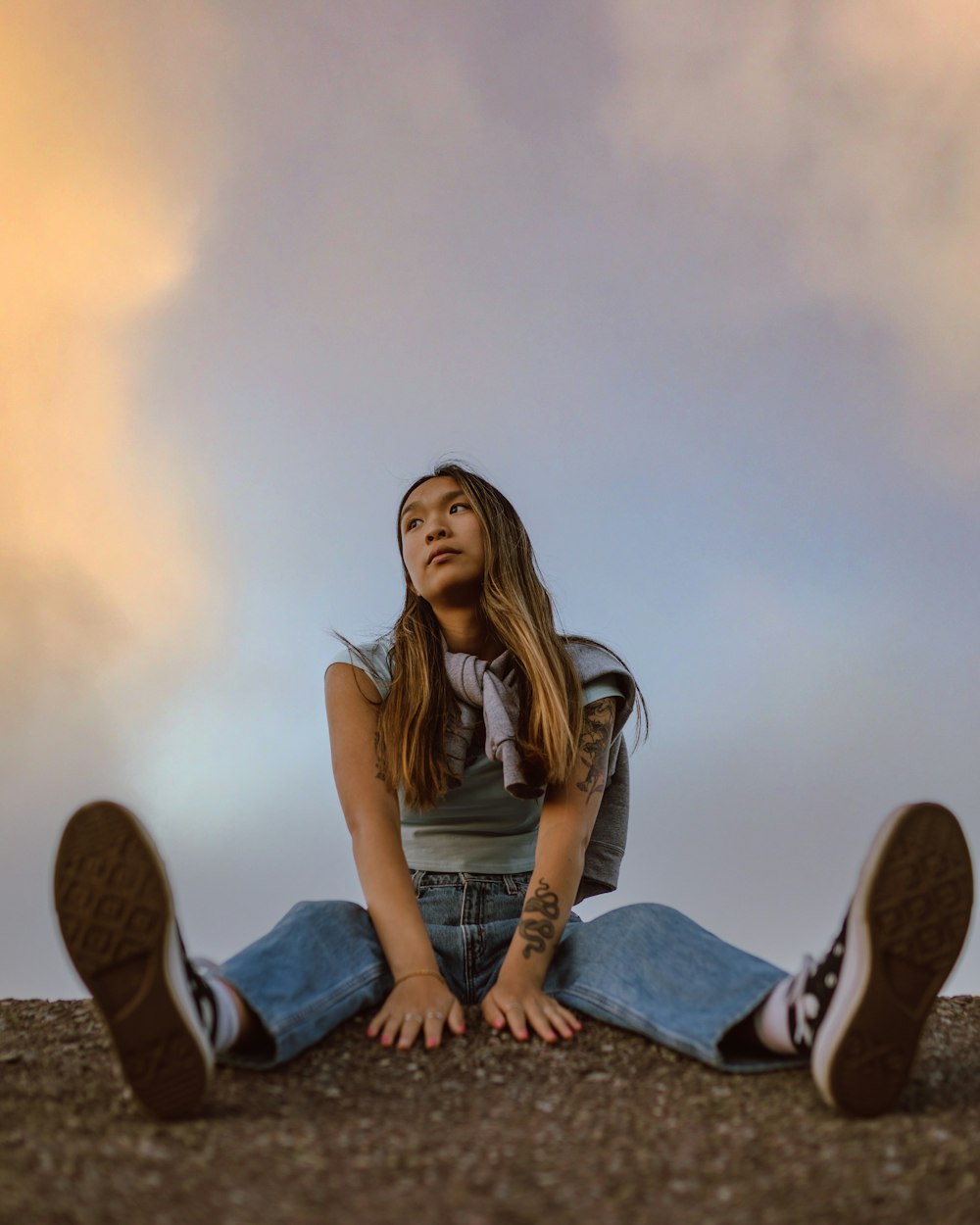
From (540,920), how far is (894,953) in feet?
3.43

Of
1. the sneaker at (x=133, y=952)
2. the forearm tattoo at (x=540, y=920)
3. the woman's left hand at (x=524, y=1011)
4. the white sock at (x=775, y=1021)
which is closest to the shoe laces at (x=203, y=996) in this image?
the sneaker at (x=133, y=952)

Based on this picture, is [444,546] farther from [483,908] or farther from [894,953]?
[894,953]

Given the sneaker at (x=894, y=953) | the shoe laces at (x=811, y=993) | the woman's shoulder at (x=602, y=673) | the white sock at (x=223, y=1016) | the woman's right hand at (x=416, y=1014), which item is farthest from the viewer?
the woman's shoulder at (x=602, y=673)

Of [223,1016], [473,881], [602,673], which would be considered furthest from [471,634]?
[223,1016]

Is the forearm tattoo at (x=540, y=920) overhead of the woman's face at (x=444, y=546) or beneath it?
beneath

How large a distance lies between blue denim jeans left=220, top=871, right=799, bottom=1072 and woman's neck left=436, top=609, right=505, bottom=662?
777mm

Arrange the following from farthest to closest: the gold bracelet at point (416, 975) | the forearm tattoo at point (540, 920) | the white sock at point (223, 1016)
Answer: the forearm tattoo at point (540, 920), the gold bracelet at point (416, 975), the white sock at point (223, 1016)

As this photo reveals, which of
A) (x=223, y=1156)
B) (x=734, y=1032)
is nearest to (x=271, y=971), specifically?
(x=223, y=1156)

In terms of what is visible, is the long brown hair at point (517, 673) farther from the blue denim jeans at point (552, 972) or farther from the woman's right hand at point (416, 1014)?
the woman's right hand at point (416, 1014)

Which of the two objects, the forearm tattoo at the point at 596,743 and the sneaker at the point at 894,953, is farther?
the forearm tattoo at the point at 596,743

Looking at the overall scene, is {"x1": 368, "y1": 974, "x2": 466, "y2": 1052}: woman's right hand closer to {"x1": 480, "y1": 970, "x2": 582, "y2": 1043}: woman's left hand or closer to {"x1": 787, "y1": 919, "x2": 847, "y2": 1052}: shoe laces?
{"x1": 480, "y1": 970, "x2": 582, "y2": 1043}: woman's left hand

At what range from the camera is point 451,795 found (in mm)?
3117

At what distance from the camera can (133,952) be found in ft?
5.89

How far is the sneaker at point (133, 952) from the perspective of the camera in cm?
179
